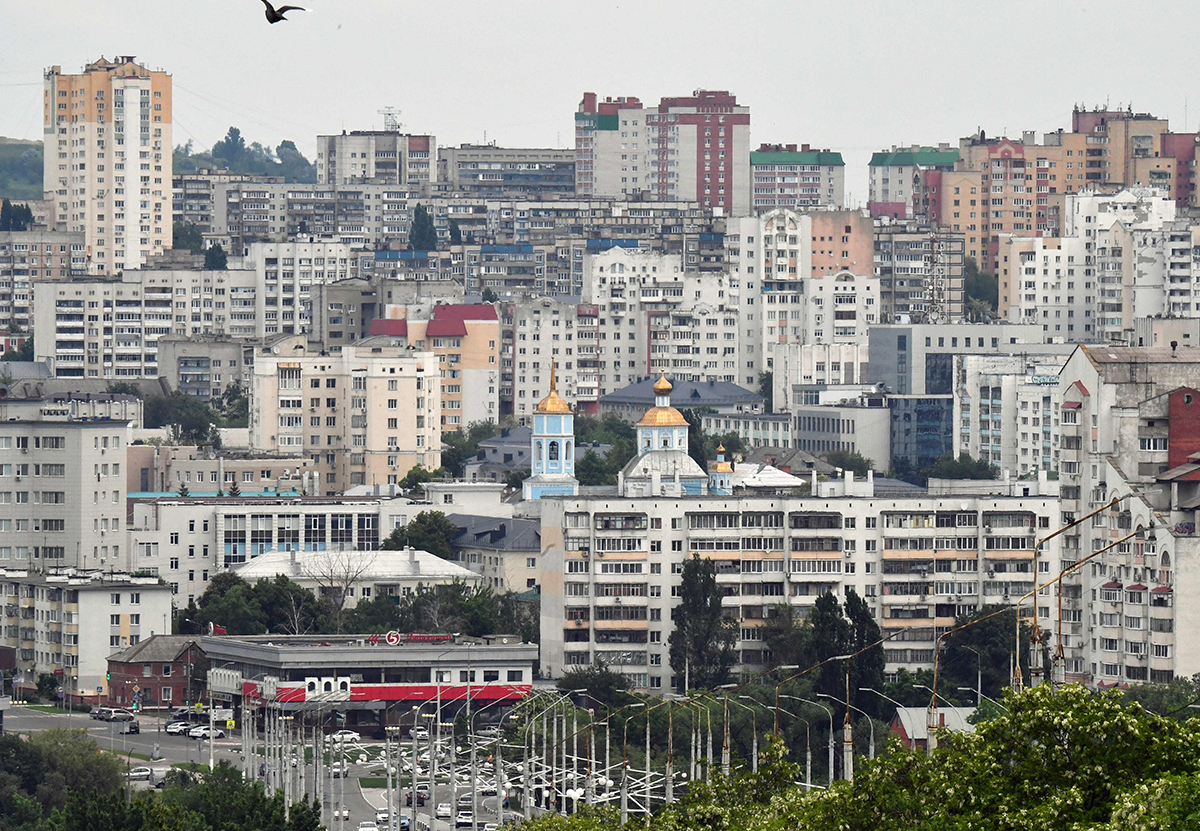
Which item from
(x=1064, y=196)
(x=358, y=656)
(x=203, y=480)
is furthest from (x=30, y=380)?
(x=1064, y=196)

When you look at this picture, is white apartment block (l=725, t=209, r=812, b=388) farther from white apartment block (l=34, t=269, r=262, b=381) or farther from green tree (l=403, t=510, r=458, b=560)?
green tree (l=403, t=510, r=458, b=560)

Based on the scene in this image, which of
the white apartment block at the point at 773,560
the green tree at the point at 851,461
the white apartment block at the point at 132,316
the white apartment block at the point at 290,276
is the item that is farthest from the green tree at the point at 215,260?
the white apartment block at the point at 773,560

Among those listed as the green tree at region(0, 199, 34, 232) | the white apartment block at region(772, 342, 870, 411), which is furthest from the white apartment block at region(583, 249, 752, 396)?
the green tree at region(0, 199, 34, 232)

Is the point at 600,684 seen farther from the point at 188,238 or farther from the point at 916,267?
the point at 188,238

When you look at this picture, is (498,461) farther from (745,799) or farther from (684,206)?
(745,799)

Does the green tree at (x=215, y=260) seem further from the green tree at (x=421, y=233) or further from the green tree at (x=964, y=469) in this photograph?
the green tree at (x=964, y=469)
